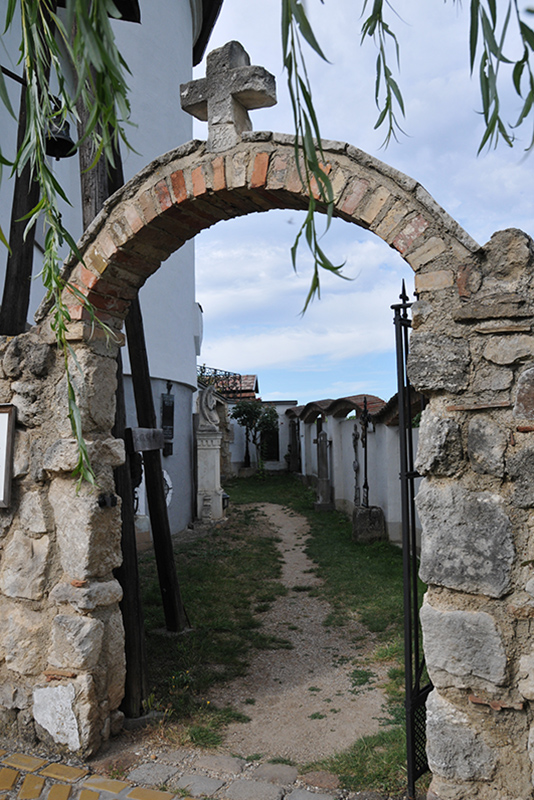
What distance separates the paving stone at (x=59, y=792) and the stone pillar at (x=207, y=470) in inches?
305

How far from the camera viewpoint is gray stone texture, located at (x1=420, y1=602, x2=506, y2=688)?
2322mm

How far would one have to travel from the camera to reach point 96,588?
126 inches

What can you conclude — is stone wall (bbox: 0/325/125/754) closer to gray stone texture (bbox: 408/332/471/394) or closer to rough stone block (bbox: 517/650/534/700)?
gray stone texture (bbox: 408/332/471/394)

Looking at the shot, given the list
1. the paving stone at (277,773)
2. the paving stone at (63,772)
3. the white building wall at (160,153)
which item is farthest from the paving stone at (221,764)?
the white building wall at (160,153)

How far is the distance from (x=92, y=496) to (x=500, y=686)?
213cm

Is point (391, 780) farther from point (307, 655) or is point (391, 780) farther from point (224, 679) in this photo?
point (307, 655)

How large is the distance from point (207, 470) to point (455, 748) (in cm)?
848

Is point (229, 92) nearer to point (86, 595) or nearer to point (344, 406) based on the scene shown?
point (86, 595)

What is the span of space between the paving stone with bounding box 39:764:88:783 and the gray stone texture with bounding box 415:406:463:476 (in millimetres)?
2238

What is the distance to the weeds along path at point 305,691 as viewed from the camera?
11.0 feet

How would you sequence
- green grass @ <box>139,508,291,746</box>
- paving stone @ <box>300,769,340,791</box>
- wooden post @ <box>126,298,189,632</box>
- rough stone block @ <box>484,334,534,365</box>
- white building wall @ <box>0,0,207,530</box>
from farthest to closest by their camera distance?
1. white building wall @ <box>0,0,207,530</box>
2. wooden post @ <box>126,298,189,632</box>
3. green grass @ <box>139,508,291,746</box>
4. paving stone @ <box>300,769,340,791</box>
5. rough stone block @ <box>484,334,534,365</box>

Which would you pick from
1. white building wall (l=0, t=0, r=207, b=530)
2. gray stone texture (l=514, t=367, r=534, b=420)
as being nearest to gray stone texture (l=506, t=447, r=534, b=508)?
gray stone texture (l=514, t=367, r=534, b=420)

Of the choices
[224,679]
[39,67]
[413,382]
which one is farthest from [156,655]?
[39,67]

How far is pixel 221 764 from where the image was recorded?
3031 millimetres
